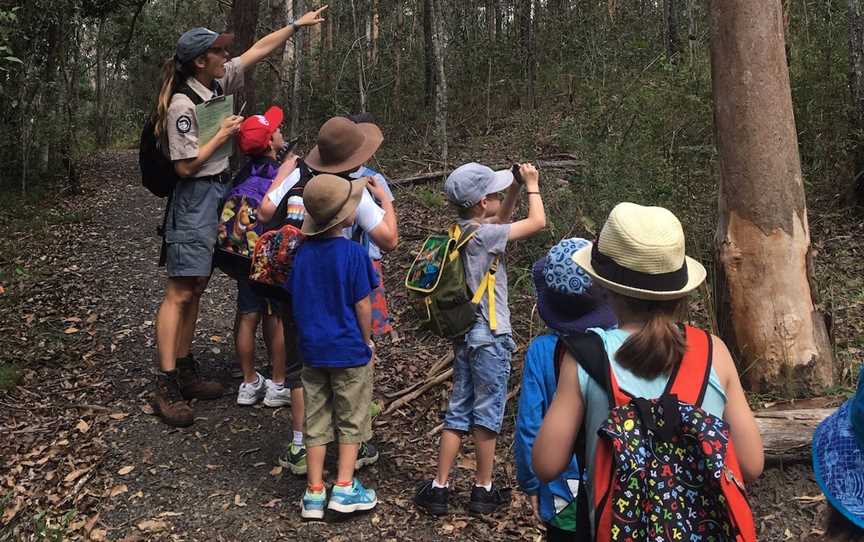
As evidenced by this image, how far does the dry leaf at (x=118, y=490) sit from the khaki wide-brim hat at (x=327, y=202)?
1823 mm

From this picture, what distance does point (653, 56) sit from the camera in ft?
34.3

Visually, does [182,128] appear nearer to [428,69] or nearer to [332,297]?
[332,297]

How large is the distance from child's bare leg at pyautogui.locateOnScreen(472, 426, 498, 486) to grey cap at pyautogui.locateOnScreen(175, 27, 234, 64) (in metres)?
2.76

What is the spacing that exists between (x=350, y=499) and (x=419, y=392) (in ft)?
5.11

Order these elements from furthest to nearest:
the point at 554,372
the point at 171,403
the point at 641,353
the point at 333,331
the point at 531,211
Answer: the point at 171,403, the point at 333,331, the point at 531,211, the point at 554,372, the point at 641,353

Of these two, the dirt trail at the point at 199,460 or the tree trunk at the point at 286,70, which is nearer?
the dirt trail at the point at 199,460

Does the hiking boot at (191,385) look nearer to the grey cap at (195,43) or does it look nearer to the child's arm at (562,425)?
the grey cap at (195,43)

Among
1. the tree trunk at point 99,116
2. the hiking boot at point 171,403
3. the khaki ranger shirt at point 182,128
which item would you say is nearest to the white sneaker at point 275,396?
the hiking boot at point 171,403

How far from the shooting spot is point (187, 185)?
4.82 meters

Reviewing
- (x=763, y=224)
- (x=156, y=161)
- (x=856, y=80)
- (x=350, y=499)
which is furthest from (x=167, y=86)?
(x=856, y=80)

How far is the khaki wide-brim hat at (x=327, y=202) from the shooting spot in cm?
373

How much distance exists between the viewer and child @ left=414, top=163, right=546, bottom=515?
147 inches

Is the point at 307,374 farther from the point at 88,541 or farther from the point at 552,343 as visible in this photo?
the point at 552,343

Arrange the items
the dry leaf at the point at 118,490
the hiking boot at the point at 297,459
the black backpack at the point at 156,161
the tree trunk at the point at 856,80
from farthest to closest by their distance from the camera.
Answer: the tree trunk at the point at 856,80 < the black backpack at the point at 156,161 < the hiking boot at the point at 297,459 < the dry leaf at the point at 118,490
